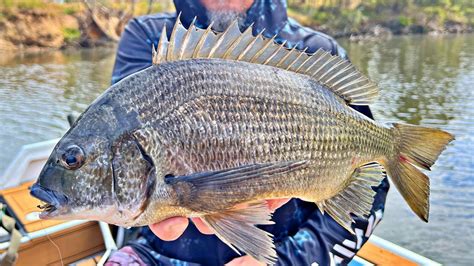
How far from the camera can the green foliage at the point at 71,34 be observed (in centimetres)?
2775

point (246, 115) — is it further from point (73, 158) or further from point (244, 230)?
point (73, 158)

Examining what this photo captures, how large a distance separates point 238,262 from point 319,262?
380 millimetres

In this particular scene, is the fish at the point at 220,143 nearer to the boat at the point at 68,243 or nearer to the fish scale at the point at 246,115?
the fish scale at the point at 246,115

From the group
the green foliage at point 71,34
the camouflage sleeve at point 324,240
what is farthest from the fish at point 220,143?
the green foliage at point 71,34

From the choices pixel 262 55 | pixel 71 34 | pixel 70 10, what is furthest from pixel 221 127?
pixel 70 10

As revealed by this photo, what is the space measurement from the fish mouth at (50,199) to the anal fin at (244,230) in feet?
1.21

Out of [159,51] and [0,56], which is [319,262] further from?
[0,56]

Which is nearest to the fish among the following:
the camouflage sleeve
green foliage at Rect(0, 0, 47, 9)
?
the camouflage sleeve

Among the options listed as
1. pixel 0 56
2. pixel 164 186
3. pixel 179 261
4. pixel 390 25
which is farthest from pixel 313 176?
pixel 390 25

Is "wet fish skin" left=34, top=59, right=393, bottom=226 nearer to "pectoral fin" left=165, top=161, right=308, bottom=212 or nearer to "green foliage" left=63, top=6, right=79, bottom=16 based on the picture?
"pectoral fin" left=165, top=161, right=308, bottom=212

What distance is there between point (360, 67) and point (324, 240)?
775 inches

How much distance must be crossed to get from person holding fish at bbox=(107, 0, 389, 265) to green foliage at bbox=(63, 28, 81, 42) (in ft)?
90.4

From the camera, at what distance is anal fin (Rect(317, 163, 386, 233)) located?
1554 mm

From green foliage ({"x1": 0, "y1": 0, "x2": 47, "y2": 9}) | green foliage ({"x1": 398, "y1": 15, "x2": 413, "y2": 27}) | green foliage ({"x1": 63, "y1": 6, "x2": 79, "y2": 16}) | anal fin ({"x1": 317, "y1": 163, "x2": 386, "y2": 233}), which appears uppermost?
green foliage ({"x1": 398, "y1": 15, "x2": 413, "y2": 27})
